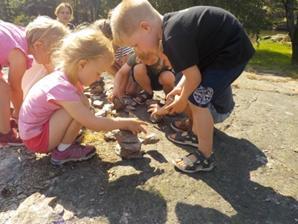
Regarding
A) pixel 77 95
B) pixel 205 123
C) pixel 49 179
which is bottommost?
pixel 49 179

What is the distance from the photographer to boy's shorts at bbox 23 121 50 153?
319 cm

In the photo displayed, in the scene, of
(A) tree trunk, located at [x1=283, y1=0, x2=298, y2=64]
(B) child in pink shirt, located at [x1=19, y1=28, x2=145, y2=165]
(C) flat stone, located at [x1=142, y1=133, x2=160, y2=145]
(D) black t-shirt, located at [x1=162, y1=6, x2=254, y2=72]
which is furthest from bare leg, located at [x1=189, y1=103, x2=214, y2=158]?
(A) tree trunk, located at [x1=283, y1=0, x2=298, y2=64]

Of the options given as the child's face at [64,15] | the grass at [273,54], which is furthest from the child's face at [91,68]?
the grass at [273,54]

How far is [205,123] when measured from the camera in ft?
10.5

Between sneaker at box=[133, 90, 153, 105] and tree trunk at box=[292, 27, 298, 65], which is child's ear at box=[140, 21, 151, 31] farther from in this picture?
tree trunk at box=[292, 27, 298, 65]

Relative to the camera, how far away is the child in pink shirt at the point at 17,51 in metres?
3.69

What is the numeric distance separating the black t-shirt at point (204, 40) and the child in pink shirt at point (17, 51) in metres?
1.14

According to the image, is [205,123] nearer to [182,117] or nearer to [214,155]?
[214,155]

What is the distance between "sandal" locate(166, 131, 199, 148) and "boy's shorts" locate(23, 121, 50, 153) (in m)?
1.13

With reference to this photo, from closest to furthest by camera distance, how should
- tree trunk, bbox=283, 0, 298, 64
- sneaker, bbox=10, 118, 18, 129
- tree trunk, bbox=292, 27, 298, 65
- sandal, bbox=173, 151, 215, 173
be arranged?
1. sandal, bbox=173, 151, 215, 173
2. sneaker, bbox=10, 118, 18, 129
3. tree trunk, bbox=292, 27, 298, 65
4. tree trunk, bbox=283, 0, 298, 64

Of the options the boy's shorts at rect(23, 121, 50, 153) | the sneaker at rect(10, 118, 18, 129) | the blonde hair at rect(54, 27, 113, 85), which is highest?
the blonde hair at rect(54, 27, 113, 85)

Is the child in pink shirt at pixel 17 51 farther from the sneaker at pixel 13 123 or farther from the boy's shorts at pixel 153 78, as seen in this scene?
the boy's shorts at pixel 153 78

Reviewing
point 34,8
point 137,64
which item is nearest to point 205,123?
point 137,64

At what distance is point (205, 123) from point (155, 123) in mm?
1081
